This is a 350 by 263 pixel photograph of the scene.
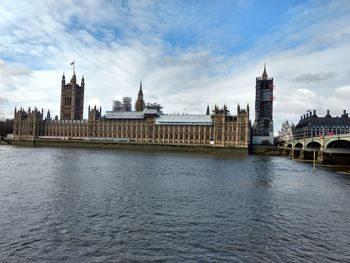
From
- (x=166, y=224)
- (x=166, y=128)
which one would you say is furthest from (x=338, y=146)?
(x=166, y=128)

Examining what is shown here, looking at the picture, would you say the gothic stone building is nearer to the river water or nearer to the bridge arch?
the bridge arch

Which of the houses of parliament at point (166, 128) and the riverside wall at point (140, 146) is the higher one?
the houses of parliament at point (166, 128)

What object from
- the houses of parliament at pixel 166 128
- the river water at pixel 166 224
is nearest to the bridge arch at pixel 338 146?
the river water at pixel 166 224

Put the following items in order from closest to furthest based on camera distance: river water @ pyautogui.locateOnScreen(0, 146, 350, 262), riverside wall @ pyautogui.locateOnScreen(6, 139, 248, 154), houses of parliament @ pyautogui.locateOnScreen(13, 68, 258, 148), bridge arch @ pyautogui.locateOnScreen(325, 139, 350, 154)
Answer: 1. river water @ pyautogui.locateOnScreen(0, 146, 350, 262)
2. bridge arch @ pyautogui.locateOnScreen(325, 139, 350, 154)
3. riverside wall @ pyautogui.locateOnScreen(6, 139, 248, 154)
4. houses of parliament @ pyautogui.locateOnScreen(13, 68, 258, 148)

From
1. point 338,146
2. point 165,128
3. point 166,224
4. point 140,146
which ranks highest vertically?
point 165,128

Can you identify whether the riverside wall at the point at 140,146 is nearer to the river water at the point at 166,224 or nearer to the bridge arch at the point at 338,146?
the bridge arch at the point at 338,146

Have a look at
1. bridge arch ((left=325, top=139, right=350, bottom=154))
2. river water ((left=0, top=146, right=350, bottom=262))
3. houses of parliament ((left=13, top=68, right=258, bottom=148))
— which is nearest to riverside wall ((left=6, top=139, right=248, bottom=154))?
houses of parliament ((left=13, top=68, right=258, bottom=148))

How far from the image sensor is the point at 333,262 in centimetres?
1641

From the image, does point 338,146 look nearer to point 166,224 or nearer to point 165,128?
point 166,224

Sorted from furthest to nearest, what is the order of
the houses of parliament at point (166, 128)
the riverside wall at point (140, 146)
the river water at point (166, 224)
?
1. the houses of parliament at point (166, 128)
2. the riverside wall at point (140, 146)
3. the river water at point (166, 224)

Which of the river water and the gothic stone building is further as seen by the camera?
the gothic stone building

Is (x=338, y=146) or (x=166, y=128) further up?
(x=166, y=128)

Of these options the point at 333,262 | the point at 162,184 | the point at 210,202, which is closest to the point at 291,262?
the point at 333,262

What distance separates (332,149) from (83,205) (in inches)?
2764
